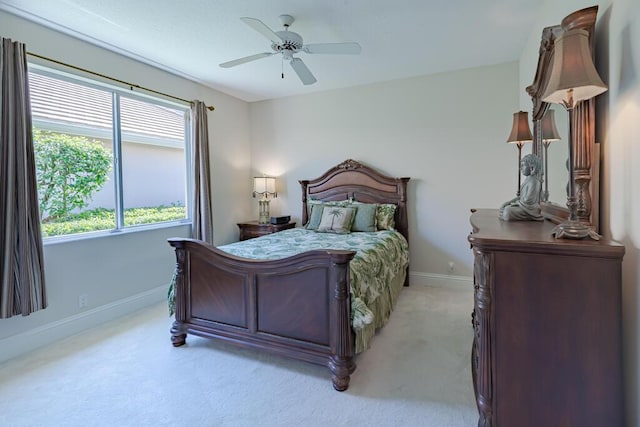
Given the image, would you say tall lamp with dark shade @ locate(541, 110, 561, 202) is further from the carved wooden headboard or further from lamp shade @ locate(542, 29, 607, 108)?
the carved wooden headboard

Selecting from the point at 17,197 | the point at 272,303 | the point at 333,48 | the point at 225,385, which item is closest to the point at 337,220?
the point at 272,303

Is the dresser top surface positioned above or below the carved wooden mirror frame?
below

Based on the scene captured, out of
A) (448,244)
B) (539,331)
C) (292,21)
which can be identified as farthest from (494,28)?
(539,331)

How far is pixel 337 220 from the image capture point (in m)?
3.82

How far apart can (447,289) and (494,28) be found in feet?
9.11

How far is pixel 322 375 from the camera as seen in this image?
218 centimetres

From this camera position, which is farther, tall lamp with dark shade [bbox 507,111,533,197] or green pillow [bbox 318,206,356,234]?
green pillow [bbox 318,206,356,234]

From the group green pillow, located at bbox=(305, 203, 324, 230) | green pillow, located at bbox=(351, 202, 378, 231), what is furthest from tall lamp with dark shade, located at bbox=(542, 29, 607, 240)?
green pillow, located at bbox=(305, 203, 324, 230)

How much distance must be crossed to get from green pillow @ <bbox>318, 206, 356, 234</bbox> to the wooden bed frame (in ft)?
5.26

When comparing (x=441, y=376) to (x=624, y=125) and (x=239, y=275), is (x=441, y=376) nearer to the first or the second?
(x=239, y=275)

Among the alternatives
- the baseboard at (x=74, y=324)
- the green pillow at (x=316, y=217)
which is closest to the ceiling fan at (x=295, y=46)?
the green pillow at (x=316, y=217)

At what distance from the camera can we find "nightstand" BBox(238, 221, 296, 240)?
4.51 meters

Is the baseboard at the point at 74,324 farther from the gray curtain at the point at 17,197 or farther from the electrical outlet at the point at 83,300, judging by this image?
the gray curtain at the point at 17,197

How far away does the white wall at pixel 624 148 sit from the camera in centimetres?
121
